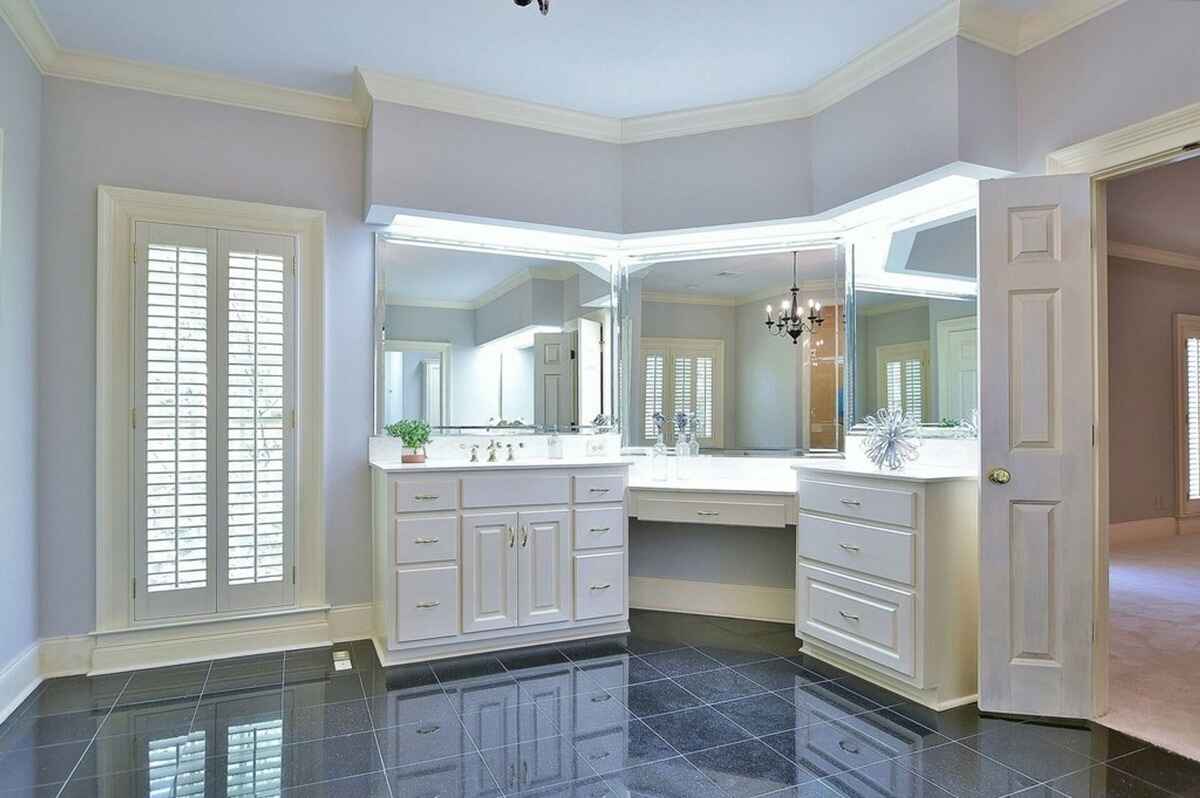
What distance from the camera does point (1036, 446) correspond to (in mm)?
2729

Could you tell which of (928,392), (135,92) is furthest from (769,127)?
(135,92)

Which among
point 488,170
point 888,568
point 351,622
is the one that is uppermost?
point 488,170

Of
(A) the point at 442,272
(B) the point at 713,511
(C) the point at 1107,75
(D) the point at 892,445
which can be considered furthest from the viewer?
(A) the point at 442,272

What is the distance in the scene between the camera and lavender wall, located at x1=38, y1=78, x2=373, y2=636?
10.4 ft

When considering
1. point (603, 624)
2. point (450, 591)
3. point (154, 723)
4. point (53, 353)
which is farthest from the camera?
point (603, 624)

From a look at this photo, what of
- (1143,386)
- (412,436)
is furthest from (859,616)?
(1143,386)

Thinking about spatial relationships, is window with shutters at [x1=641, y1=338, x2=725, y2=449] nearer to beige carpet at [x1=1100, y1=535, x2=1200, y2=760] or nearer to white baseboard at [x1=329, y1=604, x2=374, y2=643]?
white baseboard at [x1=329, y1=604, x2=374, y2=643]

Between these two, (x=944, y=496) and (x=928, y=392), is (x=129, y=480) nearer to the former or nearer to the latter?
(x=944, y=496)

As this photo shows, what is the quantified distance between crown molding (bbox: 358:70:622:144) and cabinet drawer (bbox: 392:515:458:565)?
6.60 feet

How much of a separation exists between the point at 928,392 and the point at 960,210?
86 cm

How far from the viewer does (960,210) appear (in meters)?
3.29

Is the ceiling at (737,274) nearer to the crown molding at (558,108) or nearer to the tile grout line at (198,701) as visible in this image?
the crown molding at (558,108)

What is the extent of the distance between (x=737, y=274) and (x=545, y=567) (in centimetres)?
196

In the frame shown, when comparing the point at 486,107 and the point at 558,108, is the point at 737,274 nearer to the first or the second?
the point at 558,108
